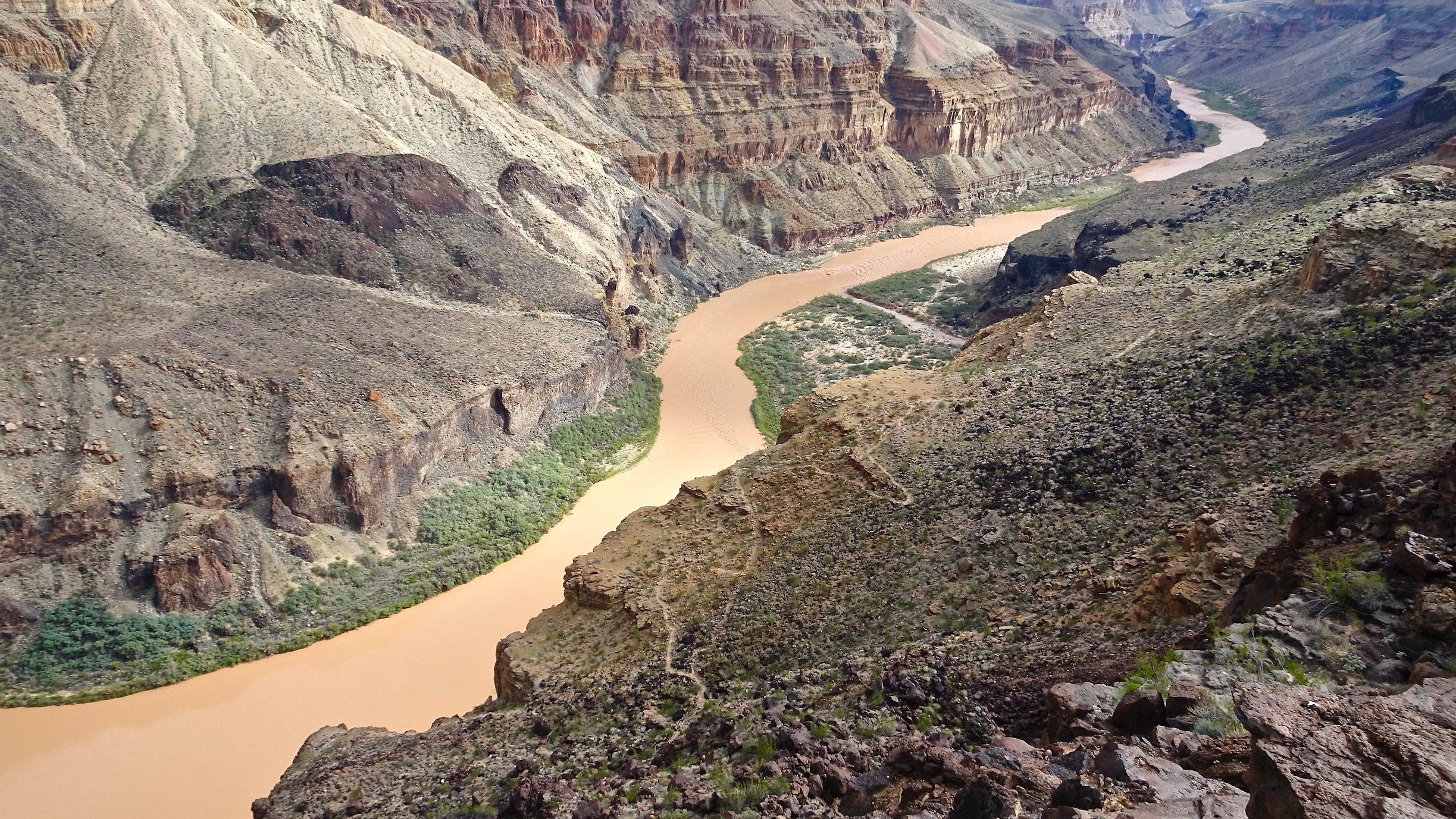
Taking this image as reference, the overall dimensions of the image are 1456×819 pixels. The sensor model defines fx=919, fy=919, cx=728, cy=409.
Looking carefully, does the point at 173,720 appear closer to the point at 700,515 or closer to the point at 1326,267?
the point at 700,515

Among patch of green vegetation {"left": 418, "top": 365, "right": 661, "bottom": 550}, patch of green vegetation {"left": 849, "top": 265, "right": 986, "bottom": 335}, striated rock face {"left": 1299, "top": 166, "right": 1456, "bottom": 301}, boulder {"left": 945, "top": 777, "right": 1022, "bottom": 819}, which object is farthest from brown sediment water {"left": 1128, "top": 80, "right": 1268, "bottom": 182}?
boulder {"left": 945, "top": 777, "right": 1022, "bottom": 819}

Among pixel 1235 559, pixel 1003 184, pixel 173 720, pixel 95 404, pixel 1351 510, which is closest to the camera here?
pixel 1351 510

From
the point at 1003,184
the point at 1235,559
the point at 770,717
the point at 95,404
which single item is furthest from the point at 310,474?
the point at 1003,184

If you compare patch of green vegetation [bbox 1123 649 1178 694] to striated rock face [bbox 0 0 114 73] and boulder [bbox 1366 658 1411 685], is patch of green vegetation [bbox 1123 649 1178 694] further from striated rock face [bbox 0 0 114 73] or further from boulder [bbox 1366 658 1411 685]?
striated rock face [bbox 0 0 114 73]

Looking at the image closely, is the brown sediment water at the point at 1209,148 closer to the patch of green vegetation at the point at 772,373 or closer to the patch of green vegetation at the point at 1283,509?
the patch of green vegetation at the point at 772,373

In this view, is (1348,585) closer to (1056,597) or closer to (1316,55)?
(1056,597)

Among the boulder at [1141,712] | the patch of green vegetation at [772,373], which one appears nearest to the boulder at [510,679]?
the boulder at [1141,712]

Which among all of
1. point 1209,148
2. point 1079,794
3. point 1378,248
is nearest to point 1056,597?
point 1079,794
